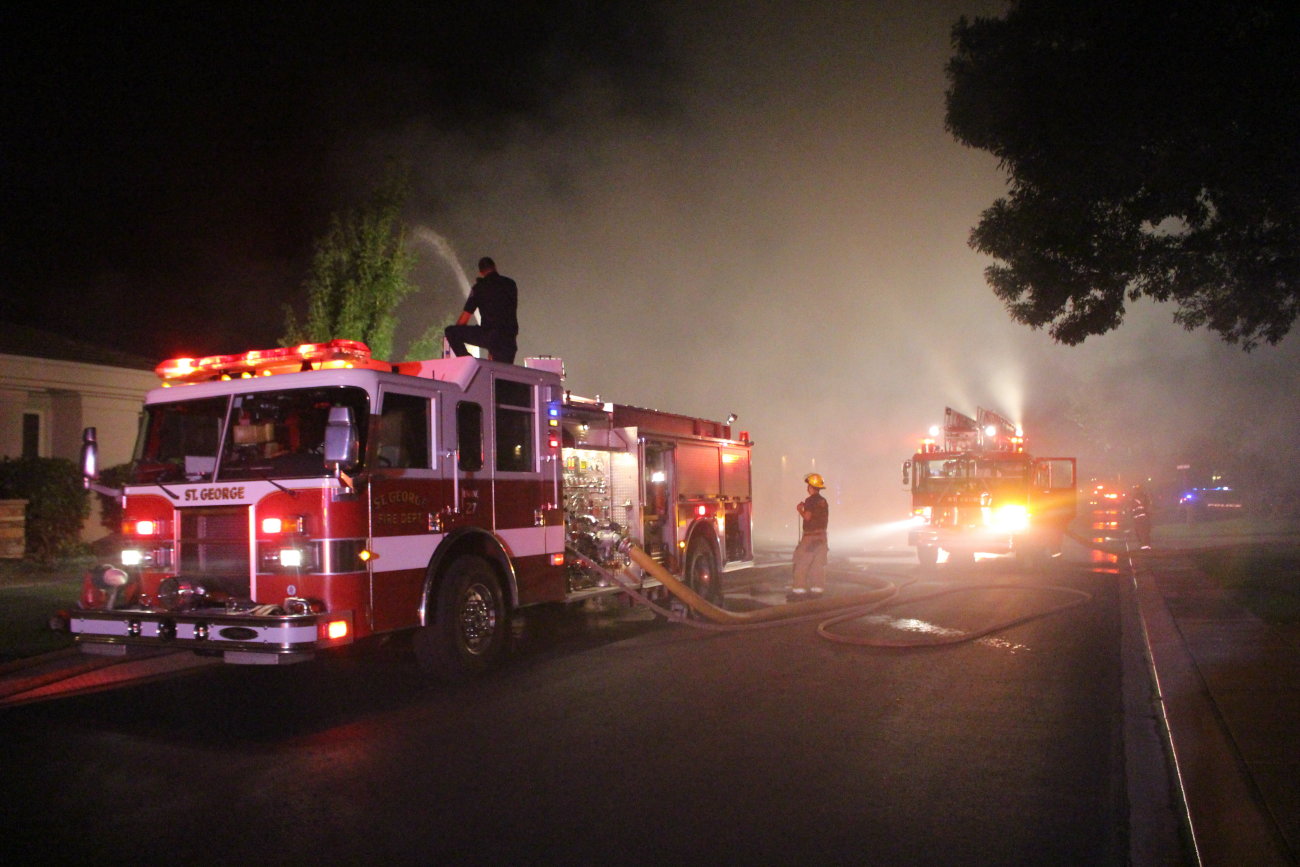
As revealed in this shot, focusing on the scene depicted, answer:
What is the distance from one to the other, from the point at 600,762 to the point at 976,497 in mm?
14024

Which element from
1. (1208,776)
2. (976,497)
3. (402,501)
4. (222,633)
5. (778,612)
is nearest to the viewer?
(1208,776)

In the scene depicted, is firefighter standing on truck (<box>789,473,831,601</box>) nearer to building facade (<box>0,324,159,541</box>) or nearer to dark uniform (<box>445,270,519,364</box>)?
dark uniform (<box>445,270,519,364</box>)

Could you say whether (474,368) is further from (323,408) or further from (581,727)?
(581,727)

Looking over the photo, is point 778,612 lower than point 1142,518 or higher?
lower

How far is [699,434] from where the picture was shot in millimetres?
13203

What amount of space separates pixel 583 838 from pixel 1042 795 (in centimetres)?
246

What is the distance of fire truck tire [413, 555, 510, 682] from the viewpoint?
794cm

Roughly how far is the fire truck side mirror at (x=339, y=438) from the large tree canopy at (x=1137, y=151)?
7697 mm

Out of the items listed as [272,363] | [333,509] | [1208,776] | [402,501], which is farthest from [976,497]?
[333,509]

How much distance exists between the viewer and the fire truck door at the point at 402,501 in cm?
726

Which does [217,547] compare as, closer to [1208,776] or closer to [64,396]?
[1208,776]

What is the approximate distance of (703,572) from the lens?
12.9m

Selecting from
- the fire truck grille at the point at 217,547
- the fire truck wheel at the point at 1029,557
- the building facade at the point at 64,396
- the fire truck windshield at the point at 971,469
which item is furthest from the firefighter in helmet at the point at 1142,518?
the fire truck grille at the point at 217,547

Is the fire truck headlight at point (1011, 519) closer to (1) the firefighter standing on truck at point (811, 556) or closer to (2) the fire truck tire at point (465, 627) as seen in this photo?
(1) the firefighter standing on truck at point (811, 556)
